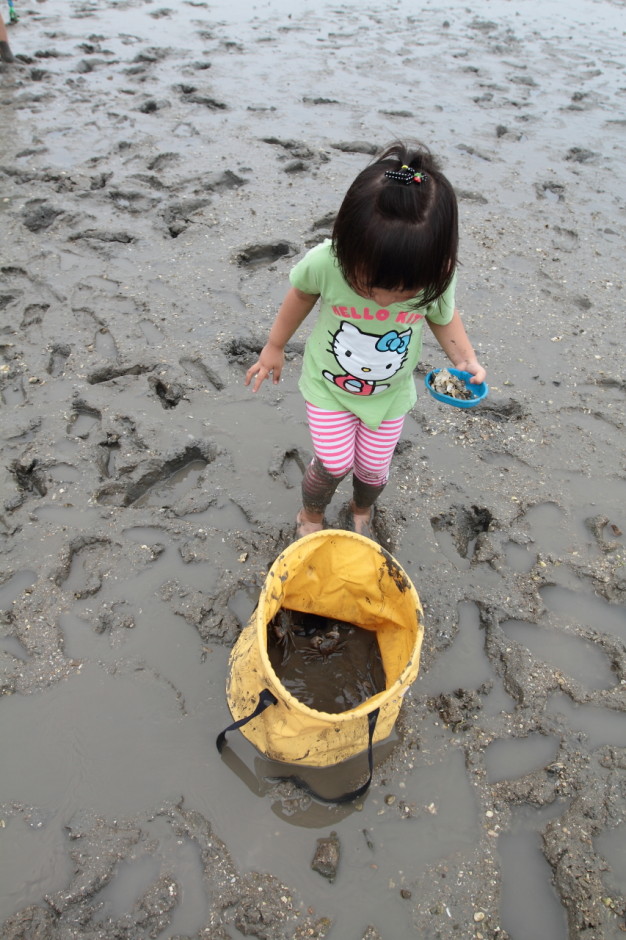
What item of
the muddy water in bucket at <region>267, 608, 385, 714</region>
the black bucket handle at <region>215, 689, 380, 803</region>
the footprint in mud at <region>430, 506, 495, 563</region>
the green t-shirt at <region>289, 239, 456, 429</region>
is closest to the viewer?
the black bucket handle at <region>215, 689, 380, 803</region>

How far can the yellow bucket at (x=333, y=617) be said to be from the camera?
152cm

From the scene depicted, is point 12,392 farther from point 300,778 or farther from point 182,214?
point 300,778

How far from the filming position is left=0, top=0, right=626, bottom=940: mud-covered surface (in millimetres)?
1603

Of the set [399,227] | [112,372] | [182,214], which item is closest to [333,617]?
[399,227]

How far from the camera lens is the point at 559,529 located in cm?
252

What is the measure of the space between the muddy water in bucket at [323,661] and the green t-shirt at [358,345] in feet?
2.40

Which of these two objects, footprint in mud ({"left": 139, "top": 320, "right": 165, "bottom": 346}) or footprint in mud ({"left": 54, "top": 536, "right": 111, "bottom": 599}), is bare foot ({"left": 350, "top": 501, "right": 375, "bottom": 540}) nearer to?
footprint in mud ({"left": 54, "top": 536, "right": 111, "bottom": 599})

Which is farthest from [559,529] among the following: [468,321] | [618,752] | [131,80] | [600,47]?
[600,47]

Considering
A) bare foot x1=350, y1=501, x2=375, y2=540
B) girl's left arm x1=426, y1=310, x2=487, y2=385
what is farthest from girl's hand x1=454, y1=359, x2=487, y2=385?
bare foot x1=350, y1=501, x2=375, y2=540

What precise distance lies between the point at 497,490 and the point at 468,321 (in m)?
1.31

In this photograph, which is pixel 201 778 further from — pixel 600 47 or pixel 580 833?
pixel 600 47

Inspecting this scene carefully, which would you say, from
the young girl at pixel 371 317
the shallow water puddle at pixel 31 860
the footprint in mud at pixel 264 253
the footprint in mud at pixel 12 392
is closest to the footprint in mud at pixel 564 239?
the footprint in mud at pixel 264 253

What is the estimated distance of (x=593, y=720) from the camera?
1954 millimetres

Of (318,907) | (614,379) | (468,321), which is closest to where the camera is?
(318,907)
